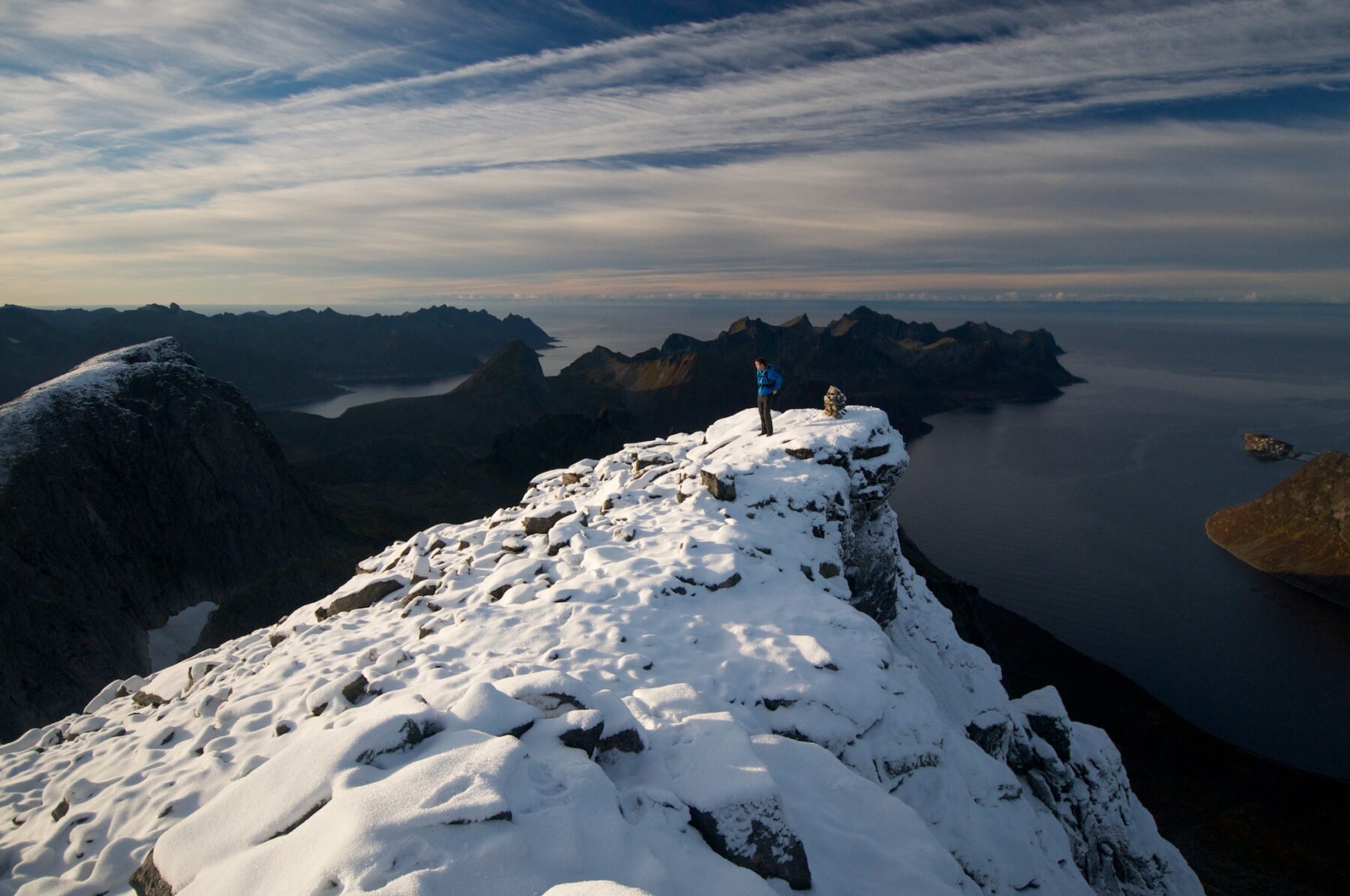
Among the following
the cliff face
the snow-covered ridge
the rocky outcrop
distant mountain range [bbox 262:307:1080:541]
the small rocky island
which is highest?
the snow-covered ridge

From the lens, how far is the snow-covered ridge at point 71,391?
121 feet

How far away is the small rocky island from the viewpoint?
69.1m

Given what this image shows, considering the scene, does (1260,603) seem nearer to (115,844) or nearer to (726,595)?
(726,595)

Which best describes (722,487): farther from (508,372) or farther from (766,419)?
(508,372)

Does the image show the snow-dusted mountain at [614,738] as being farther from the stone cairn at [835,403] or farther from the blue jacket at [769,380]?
the blue jacket at [769,380]

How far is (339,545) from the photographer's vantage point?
55594 mm

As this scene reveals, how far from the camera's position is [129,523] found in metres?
40.2

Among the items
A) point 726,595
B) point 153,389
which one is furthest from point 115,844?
point 153,389

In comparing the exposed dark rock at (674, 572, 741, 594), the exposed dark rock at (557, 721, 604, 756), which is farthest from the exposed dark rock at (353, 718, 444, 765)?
the exposed dark rock at (674, 572, 741, 594)

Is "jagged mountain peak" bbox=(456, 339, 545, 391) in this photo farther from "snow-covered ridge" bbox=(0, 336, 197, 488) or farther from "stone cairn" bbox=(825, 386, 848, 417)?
"stone cairn" bbox=(825, 386, 848, 417)

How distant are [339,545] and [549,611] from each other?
172ft

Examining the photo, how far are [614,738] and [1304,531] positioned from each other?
106 m

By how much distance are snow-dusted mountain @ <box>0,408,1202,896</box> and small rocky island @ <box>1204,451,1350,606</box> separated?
75.9 metres

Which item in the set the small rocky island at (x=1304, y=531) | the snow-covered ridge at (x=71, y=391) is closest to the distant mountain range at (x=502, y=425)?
the snow-covered ridge at (x=71, y=391)
